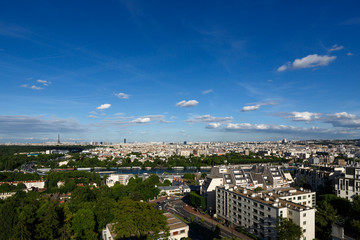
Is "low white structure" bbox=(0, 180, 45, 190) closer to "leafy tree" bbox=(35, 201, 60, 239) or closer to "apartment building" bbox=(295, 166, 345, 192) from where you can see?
"leafy tree" bbox=(35, 201, 60, 239)

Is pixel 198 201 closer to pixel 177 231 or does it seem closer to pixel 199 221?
pixel 199 221

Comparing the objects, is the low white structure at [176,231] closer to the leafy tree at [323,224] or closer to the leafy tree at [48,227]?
the leafy tree at [48,227]

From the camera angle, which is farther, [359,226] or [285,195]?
[285,195]

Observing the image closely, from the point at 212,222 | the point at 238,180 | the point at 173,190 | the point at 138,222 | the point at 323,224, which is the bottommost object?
the point at 173,190

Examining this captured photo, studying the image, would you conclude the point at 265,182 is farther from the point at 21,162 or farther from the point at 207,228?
the point at 21,162

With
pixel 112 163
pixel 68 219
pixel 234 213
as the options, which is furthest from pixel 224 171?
pixel 112 163

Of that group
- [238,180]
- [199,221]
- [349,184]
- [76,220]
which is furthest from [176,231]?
[349,184]

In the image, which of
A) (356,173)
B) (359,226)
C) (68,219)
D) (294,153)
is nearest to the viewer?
(359,226)
